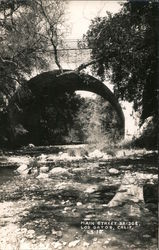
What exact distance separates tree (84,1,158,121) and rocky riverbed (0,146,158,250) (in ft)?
8.73

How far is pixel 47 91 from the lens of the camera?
17422 mm

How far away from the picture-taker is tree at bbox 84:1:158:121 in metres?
9.62

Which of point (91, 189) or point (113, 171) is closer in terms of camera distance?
point (91, 189)

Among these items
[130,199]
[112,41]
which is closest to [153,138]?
[112,41]

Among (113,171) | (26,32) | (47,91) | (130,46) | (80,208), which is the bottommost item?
(80,208)

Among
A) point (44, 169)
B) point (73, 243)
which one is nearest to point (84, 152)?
point (44, 169)

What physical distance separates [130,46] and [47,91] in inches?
323

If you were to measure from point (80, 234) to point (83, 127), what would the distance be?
22524 millimetres

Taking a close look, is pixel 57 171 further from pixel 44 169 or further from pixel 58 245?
pixel 58 245

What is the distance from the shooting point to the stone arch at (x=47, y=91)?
1482 centimetres

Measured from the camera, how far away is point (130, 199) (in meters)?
5.54

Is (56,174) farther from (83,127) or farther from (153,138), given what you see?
(83,127)

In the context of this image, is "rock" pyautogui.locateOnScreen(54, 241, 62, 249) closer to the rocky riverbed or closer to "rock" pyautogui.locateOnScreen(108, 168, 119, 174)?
the rocky riverbed

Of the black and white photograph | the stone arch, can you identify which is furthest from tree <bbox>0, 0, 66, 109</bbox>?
the stone arch
